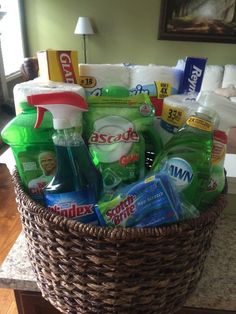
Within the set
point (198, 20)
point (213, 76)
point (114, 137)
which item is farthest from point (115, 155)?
point (198, 20)

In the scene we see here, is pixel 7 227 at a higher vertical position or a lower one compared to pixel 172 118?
lower

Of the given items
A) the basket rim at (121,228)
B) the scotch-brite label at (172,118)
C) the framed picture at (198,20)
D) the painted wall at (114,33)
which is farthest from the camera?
the painted wall at (114,33)

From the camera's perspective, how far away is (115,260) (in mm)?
309

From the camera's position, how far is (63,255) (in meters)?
0.33

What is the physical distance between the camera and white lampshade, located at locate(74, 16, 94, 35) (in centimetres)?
356

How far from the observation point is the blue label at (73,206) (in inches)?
13.3

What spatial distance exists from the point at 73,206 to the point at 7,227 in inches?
62.5

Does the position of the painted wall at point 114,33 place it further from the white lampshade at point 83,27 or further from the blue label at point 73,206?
the blue label at point 73,206

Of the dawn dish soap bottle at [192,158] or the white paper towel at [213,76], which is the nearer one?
the dawn dish soap bottle at [192,158]

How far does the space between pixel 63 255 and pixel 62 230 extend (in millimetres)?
38

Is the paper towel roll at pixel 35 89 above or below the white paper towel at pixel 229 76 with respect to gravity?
above

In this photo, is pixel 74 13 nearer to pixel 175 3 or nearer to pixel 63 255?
pixel 175 3

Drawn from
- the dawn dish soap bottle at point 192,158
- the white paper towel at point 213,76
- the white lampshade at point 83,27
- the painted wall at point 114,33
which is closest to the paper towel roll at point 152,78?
the dawn dish soap bottle at point 192,158

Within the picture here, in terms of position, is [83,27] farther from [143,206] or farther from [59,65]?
[143,206]
